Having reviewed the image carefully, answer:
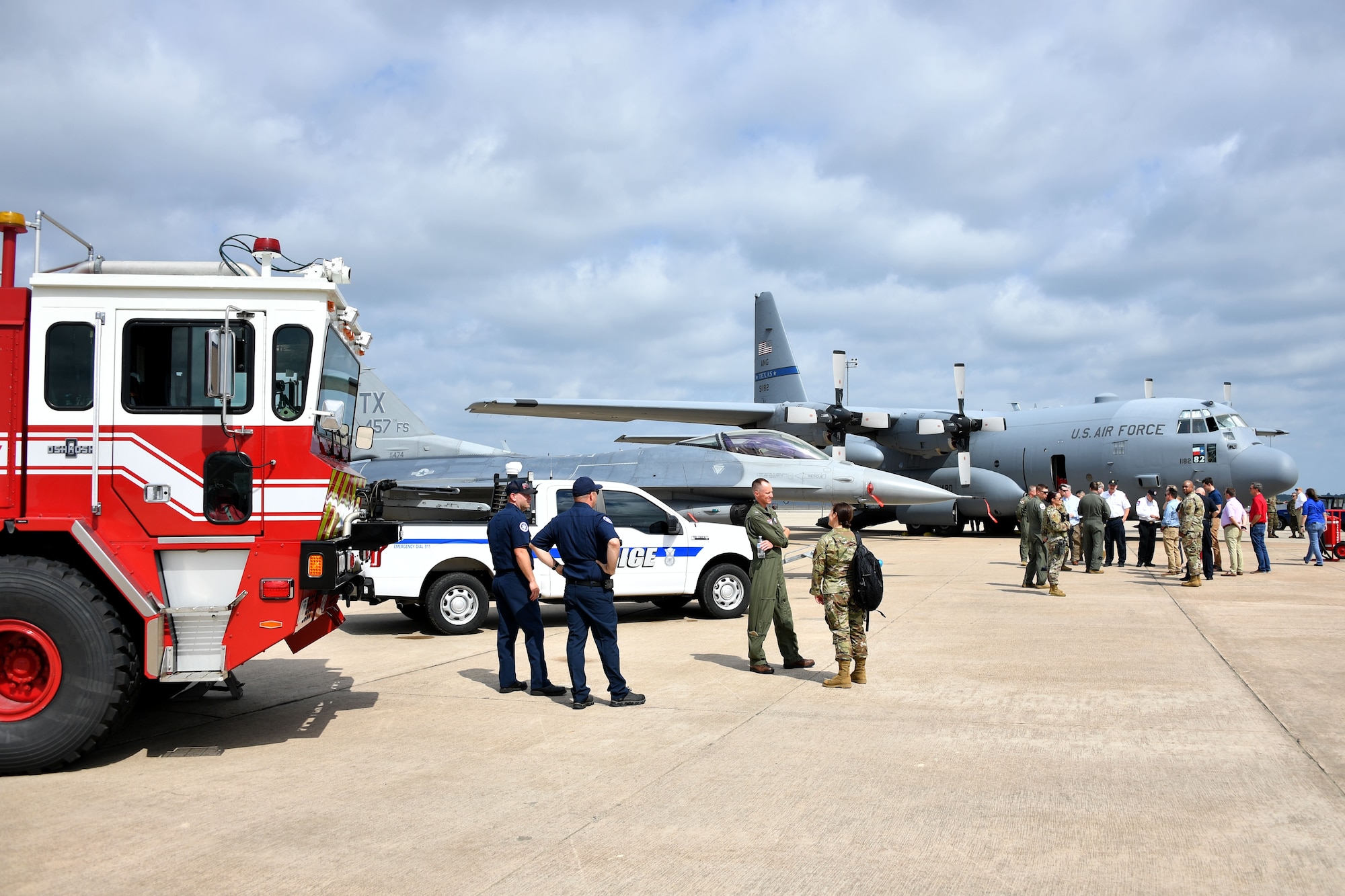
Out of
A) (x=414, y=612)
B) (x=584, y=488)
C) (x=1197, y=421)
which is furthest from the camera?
(x=1197, y=421)

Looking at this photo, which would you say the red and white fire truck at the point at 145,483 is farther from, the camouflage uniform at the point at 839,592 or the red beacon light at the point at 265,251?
the camouflage uniform at the point at 839,592

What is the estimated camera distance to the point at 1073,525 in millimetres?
20625

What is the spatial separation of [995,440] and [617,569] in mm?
23980

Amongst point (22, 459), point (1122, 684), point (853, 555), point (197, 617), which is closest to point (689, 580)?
point (853, 555)

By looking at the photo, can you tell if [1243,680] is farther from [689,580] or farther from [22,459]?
[22,459]

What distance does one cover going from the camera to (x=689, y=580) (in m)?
11.7

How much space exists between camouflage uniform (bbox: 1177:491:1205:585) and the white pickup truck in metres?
8.42

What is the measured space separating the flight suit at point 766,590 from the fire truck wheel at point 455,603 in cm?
385

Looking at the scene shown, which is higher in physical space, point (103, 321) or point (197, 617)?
point (103, 321)

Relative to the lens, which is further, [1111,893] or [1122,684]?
[1122,684]

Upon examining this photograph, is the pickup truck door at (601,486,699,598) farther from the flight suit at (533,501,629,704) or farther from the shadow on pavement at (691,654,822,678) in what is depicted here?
the flight suit at (533,501,629,704)

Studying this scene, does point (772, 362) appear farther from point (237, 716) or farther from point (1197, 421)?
point (237, 716)

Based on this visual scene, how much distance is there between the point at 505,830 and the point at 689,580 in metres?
7.23

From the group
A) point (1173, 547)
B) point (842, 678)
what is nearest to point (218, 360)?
point (842, 678)
